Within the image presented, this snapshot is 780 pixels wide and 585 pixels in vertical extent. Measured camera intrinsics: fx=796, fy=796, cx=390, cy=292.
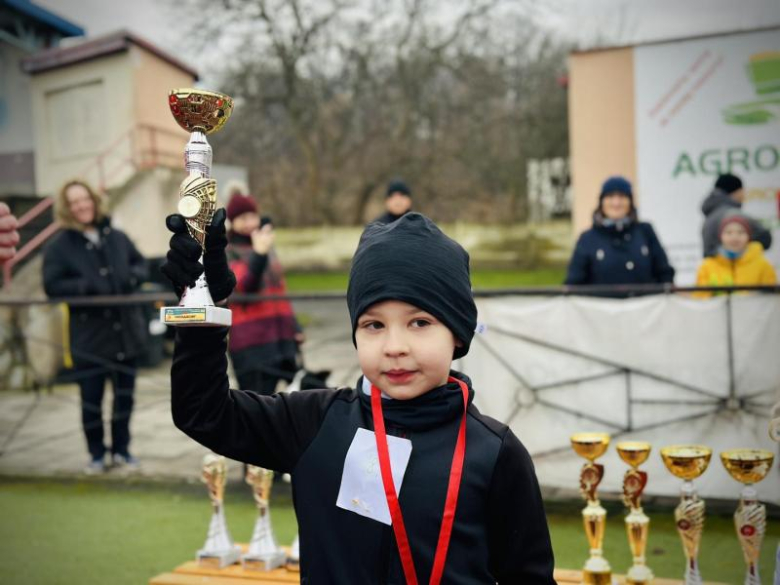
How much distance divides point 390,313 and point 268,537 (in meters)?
1.88

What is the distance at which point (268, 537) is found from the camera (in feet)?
10.6

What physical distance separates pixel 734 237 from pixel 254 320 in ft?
10.1

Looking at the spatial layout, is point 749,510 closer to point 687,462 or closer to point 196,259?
point 687,462

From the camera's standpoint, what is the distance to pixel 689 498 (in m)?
2.90

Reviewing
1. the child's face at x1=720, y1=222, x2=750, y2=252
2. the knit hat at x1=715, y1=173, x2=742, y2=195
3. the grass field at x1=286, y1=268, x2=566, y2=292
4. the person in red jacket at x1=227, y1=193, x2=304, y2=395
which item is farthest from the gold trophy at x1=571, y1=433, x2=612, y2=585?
the grass field at x1=286, y1=268, x2=566, y2=292

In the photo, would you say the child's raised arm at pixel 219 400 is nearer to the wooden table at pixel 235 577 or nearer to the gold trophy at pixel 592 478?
the wooden table at pixel 235 577

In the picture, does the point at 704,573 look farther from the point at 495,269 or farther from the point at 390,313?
the point at 495,269

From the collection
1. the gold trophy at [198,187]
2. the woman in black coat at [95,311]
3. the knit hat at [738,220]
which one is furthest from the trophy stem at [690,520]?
the woman in black coat at [95,311]

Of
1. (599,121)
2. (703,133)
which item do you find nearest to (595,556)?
(703,133)

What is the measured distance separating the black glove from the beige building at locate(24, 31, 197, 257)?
14081 mm

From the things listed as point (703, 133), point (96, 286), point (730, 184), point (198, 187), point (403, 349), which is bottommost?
point (403, 349)

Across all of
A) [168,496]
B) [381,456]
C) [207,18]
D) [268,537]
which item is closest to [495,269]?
[207,18]

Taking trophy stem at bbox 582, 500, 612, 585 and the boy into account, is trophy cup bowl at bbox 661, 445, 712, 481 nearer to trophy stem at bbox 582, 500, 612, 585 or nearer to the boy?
trophy stem at bbox 582, 500, 612, 585

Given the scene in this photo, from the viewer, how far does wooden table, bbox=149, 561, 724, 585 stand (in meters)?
2.92
